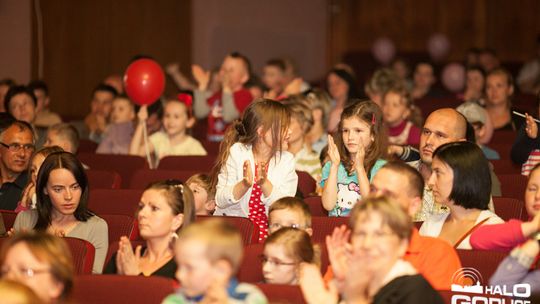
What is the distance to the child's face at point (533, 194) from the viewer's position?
4262 millimetres

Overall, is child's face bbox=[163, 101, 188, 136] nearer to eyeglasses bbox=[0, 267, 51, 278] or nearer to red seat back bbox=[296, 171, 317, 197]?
red seat back bbox=[296, 171, 317, 197]

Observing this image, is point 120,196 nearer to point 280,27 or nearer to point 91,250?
point 91,250

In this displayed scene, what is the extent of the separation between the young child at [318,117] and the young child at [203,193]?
1883 mm

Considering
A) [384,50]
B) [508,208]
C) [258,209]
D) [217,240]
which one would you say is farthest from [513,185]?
[384,50]

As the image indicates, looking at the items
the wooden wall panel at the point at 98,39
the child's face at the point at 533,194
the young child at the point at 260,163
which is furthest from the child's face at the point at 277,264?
the wooden wall panel at the point at 98,39

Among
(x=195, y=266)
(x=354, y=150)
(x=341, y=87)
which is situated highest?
(x=341, y=87)

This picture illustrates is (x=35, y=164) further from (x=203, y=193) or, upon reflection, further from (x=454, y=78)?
(x=454, y=78)

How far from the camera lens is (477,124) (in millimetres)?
7133

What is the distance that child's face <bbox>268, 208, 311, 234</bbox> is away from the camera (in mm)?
4691

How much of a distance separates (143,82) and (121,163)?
2.72 ft

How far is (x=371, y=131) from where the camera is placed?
5484mm

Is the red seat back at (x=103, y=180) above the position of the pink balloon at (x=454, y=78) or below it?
below

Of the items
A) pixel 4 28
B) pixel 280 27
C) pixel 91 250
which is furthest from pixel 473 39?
pixel 91 250

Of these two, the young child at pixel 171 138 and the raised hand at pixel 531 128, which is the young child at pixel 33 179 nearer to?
the young child at pixel 171 138
